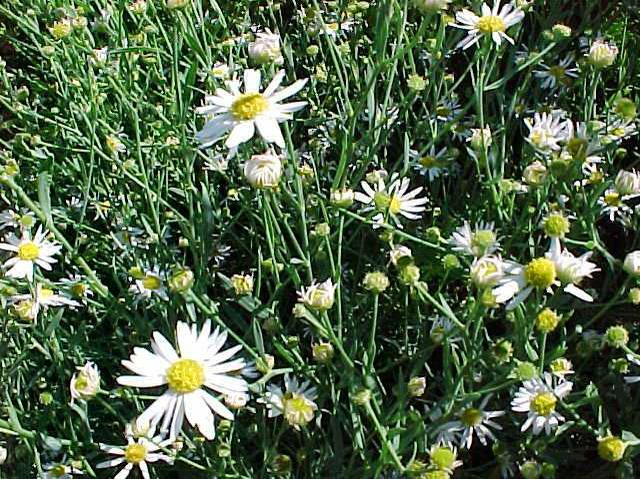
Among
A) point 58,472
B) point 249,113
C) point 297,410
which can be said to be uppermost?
point 249,113

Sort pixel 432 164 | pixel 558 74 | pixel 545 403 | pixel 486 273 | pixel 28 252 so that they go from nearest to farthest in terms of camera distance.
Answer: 1. pixel 486 273
2. pixel 545 403
3. pixel 28 252
4. pixel 432 164
5. pixel 558 74

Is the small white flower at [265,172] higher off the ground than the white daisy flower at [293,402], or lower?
higher

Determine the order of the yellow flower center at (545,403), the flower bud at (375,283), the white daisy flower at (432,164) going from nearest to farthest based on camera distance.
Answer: the flower bud at (375,283), the yellow flower center at (545,403), the white daisy flower at (432,164)

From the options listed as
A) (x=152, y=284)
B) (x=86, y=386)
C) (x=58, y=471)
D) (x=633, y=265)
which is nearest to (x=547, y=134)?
(x=633, y=265)

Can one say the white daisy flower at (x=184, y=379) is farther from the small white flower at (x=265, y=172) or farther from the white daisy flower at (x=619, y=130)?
the white daisy flower at (x=619, y=130)

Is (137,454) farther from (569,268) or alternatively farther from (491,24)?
(491,24)

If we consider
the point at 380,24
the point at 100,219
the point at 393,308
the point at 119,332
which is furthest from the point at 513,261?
the point at 100,219

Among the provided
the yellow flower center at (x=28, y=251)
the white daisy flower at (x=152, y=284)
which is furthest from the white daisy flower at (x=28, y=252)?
the white daisy flower at (x=152, y=284)
